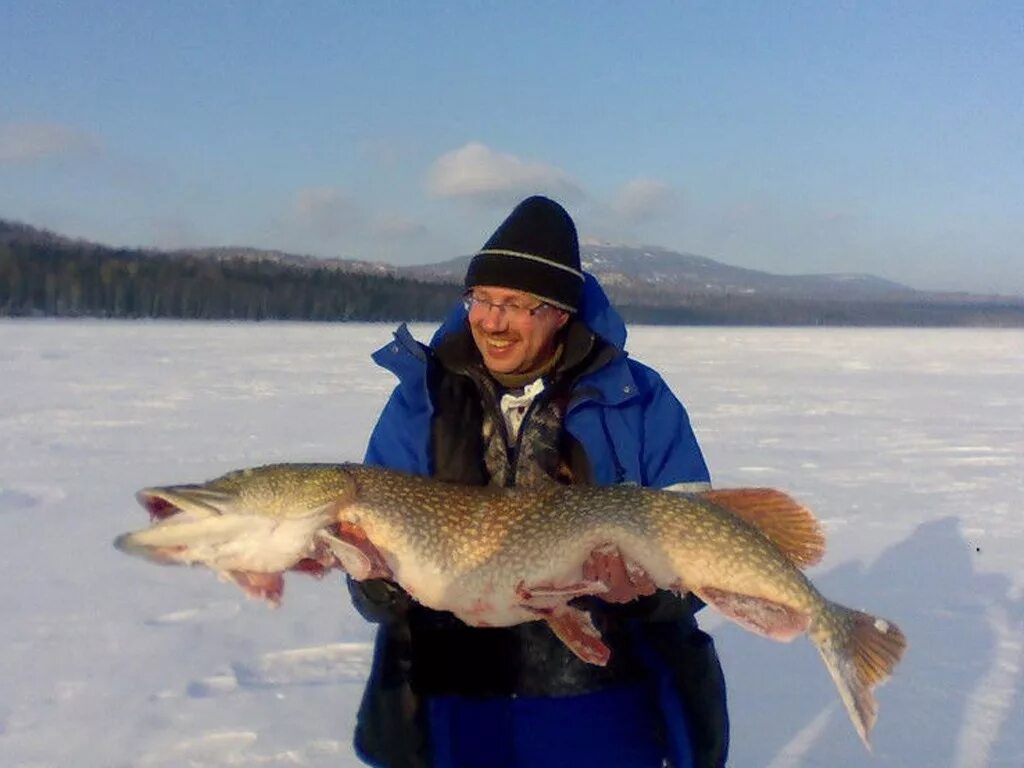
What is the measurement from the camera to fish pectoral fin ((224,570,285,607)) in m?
2.63

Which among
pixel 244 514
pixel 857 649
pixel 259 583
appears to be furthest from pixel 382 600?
pixel 857 649

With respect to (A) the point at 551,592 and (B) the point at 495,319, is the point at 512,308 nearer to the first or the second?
(B) the point at 495,319

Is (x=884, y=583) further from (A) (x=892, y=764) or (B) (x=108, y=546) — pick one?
(B) (x=108, y=546)

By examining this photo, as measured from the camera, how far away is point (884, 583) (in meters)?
5.81

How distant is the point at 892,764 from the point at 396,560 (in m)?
2.23

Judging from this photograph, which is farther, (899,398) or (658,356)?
(658,356)

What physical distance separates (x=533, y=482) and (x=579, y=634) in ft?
1.49

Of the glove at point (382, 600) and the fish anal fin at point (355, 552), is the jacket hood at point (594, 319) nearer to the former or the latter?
the fish anal fin at point (355, 552)

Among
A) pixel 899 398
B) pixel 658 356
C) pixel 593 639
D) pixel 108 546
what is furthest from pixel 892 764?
pixel 658 356

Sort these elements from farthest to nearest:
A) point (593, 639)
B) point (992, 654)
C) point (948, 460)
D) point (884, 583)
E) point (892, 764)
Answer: point (948, 460), point (884, 583), point (992, 654), point (892, 764), point (593, 639)

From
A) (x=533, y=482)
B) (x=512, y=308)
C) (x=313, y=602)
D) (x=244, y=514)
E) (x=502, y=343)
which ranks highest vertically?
(x=512, y=308)

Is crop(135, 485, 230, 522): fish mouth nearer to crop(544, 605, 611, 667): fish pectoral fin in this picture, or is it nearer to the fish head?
the fish head

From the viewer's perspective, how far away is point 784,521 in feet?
9.07

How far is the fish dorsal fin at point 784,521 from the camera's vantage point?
2748 mm
